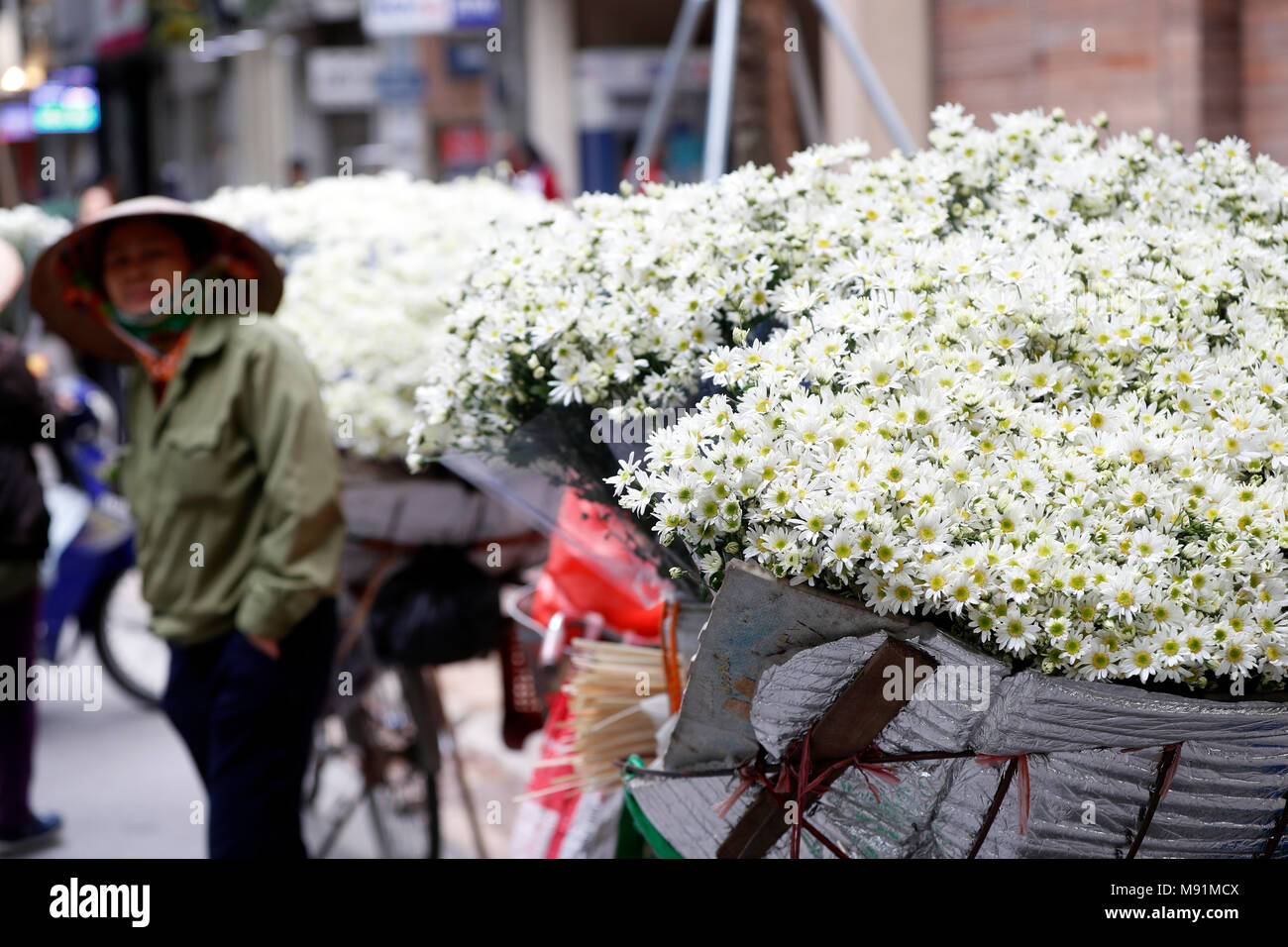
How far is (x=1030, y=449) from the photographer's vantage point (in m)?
1.81

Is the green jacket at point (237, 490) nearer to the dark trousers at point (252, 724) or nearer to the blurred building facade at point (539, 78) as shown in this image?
the dark trousers at point (252, 724)

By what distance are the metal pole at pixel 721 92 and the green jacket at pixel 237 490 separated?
4.12 ft

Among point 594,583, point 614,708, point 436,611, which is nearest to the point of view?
point 614,708

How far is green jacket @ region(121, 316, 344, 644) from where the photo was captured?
3484 mm

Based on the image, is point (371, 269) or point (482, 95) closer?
point (371, 269)

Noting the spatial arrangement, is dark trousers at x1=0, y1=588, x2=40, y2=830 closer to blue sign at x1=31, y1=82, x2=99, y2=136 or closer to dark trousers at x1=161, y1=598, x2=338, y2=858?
dark trousers at x1=161, y1=598, x2=338, y2=858

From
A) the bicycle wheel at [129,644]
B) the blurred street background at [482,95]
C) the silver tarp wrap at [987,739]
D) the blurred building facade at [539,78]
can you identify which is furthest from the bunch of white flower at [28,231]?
the silver tarp wrap at [987,739]

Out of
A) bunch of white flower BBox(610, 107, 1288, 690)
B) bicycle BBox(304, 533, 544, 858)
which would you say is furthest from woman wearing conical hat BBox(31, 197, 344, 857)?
bunch of white flower BBox(610, 107, 1288, 690)

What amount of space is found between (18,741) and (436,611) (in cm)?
211

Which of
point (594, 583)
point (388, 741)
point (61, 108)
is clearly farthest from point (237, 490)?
point (61, 108)

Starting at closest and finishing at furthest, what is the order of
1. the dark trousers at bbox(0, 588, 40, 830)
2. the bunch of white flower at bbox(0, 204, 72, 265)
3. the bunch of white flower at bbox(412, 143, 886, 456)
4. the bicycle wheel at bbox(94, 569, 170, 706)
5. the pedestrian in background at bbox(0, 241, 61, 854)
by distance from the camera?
the bunch of white flower at bbox(412, 143, 886, 456), the pedestrian in background at bbox(0, 241, 61, 854), the dark trousers at bbox(0, 588, 40, 830), the bicycle wheel at bbox(94, 569, 170, 706), the bunch of white flower at bbox(0, 204, 72, 265)

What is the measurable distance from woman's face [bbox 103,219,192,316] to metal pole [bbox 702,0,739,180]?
1.38 m

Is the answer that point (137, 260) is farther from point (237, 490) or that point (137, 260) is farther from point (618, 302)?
point (618, 302)

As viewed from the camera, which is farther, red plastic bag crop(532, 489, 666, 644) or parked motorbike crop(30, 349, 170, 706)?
parked motorbike crop(30, 349, 170, 706)
